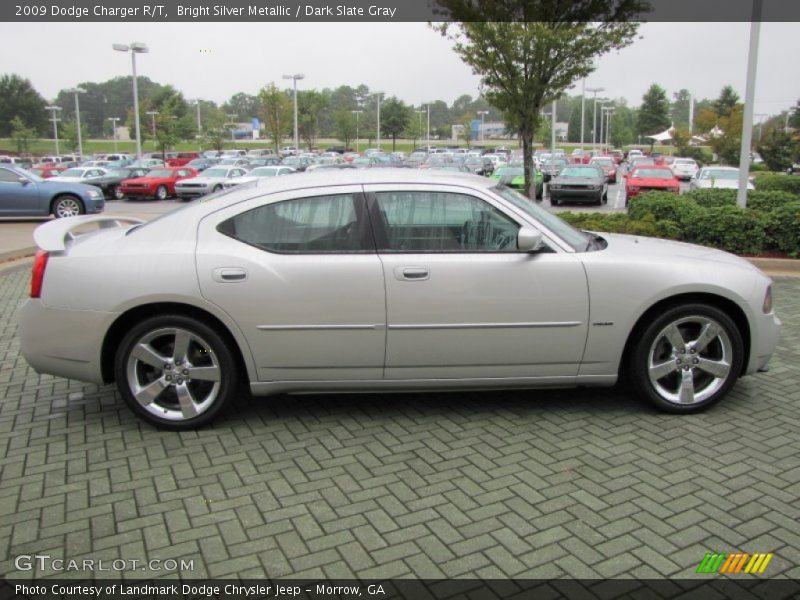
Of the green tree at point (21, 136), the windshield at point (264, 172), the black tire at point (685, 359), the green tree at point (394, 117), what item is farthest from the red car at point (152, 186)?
the green tree at point (394, 117)

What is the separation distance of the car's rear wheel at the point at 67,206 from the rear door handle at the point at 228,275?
15075 millimetres

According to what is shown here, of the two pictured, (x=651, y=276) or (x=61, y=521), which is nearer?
(x=61, y=521)

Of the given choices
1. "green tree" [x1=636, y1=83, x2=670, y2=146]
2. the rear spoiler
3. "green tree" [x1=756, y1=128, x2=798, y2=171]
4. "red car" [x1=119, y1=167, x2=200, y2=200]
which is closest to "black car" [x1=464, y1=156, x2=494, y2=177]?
"red car" [x1=119, y1=167, x2=200, y2=200]

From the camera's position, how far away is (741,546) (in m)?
3.13

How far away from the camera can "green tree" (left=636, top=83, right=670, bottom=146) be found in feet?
303

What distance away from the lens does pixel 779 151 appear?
4425cm

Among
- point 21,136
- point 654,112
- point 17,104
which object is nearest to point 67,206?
point 21,136

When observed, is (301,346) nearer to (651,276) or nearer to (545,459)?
(545,459)

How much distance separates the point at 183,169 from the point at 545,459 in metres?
34.6

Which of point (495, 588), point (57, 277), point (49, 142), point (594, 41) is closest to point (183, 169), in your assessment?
point (594, 41)

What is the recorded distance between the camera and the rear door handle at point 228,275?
435 centimetres

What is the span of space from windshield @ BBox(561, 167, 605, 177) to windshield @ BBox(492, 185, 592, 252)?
887 inches

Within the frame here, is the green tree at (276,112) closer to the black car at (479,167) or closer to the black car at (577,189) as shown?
the black car at (479,167)

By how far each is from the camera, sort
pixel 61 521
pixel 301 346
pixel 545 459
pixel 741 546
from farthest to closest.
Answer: pixel 301 346 → pixel 545 459 → pixel 61 521 → pixel 741 546
